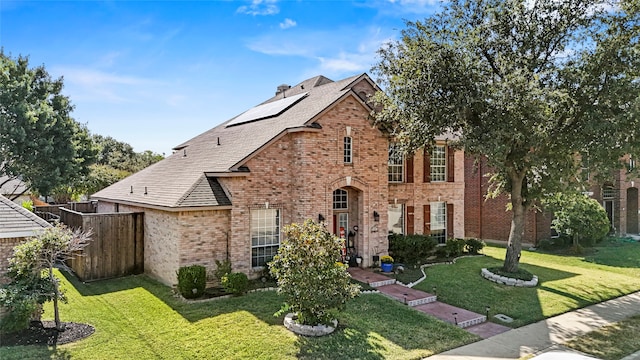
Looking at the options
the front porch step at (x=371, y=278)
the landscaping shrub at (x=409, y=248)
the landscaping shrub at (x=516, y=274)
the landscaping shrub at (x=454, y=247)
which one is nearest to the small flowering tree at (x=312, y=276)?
the front porch step at (x=371, y=278)

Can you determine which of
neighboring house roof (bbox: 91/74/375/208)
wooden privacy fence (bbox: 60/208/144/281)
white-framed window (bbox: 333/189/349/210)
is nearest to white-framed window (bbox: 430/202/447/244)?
white-framed window (bbox: 333/189/349/210)

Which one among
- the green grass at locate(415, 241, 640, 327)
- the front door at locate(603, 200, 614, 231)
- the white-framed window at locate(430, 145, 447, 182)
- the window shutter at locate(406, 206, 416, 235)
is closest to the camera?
the green grass at locate(415, 241, 640, 327)

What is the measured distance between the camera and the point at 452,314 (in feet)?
38.6

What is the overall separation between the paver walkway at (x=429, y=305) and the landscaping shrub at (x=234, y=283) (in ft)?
15.5

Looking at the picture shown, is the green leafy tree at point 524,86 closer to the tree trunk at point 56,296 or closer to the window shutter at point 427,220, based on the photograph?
the window shutter at point 427,220

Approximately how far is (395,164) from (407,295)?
777cm

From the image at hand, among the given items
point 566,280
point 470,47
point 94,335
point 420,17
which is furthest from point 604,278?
point 94,335

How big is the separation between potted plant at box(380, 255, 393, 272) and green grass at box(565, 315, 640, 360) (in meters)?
7.19

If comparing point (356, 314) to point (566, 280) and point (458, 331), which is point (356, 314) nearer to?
point (458, 331)

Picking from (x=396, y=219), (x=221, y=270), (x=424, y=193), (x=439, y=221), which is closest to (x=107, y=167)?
(x=221, y=270)

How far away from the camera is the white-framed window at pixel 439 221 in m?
20.5

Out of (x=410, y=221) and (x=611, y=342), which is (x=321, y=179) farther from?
(x=611, y=342)

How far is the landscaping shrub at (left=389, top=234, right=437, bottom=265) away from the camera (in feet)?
58.5

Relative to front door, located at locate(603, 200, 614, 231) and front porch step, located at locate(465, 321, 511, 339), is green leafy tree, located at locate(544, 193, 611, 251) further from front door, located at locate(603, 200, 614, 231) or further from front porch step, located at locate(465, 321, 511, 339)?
front porch step, located at locate(465, 321, 511, 339)
